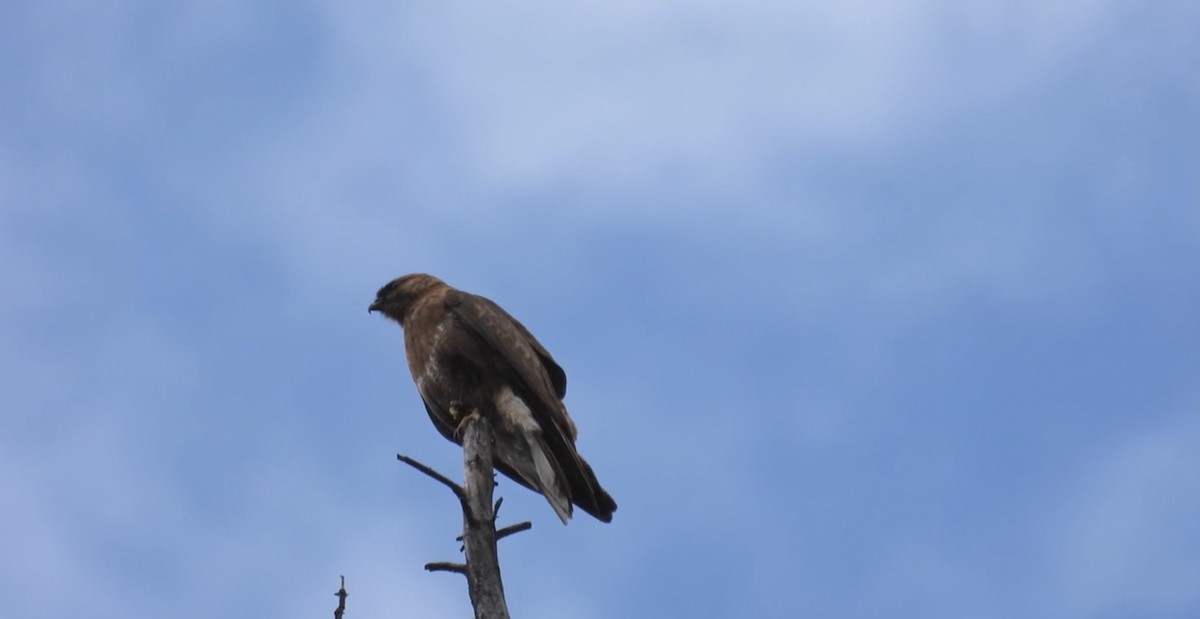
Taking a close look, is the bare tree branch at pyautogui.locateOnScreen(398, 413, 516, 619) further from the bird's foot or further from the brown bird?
the bird's foot

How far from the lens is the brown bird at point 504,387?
7273 millimetres

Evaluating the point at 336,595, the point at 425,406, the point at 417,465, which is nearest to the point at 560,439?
the point at 425,406

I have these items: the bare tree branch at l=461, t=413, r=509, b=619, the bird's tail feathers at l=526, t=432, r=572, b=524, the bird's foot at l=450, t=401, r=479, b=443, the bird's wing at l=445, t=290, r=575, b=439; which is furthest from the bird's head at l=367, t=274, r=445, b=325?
the bare tree branch at l=461, t=413, r=509, b=619

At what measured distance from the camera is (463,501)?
5609mm

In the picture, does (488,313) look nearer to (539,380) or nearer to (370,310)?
(539,380)

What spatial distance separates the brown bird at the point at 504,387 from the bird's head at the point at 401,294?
0.41 meters

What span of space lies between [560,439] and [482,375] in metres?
0.84

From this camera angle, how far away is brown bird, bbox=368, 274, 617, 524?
286 inches

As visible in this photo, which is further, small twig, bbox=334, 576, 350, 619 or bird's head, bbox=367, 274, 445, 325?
bird's head, bbox=367, 274, 445, 325

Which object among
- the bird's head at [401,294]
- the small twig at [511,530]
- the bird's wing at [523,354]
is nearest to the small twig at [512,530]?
the small twig at [511,530]

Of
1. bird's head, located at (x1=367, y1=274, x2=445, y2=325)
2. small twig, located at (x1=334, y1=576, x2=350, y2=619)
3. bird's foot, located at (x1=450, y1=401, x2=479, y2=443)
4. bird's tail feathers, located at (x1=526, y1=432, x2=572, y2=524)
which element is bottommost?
small twig, located at (x1=334, y1=576, x2=350, y2=619)

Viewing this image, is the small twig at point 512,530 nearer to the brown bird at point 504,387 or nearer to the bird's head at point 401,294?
the brown bird at point 504,387

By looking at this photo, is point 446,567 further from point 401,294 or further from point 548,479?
point 401,294

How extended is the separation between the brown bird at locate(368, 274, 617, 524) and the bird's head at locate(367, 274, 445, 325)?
1.35 ft
